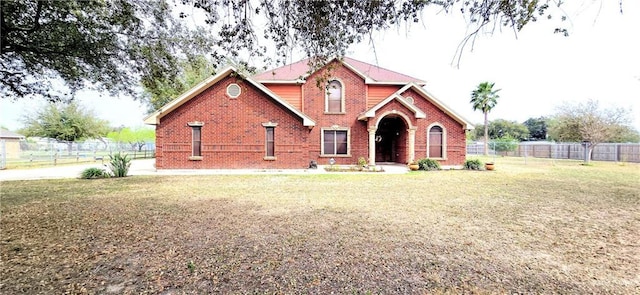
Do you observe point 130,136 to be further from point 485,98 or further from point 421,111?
point 485,98

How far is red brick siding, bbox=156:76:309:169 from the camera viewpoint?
15328 millimetres

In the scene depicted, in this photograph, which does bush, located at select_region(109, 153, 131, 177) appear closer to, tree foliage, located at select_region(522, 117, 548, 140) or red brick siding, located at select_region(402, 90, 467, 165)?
red brick siding, located at select_region(402, 90, 467, 165)

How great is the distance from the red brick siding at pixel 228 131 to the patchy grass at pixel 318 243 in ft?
23.3

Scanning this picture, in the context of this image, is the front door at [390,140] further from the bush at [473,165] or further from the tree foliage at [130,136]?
the tree foliage at [130,136]

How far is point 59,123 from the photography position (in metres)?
31.1

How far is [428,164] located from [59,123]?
38.5 metres

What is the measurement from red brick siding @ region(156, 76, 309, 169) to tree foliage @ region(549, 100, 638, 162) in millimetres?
22666

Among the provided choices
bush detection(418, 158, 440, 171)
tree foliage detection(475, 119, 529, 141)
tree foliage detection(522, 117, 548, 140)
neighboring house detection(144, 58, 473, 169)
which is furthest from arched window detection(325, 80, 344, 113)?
tree foliage detection(522, 117, 548, 140)

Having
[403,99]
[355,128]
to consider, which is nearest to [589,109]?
[403,99]

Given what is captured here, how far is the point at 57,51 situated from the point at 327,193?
25.2ft

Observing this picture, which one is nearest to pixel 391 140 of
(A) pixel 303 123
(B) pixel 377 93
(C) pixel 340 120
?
(B) pixel 377 93

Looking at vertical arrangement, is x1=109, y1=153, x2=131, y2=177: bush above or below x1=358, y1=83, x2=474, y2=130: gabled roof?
below

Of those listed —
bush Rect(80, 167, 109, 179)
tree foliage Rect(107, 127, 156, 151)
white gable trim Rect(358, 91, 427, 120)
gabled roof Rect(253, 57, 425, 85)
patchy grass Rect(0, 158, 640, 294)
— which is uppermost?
gabled roof Rect(253, 57, 425, 85)

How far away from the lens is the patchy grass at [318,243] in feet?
10.5
